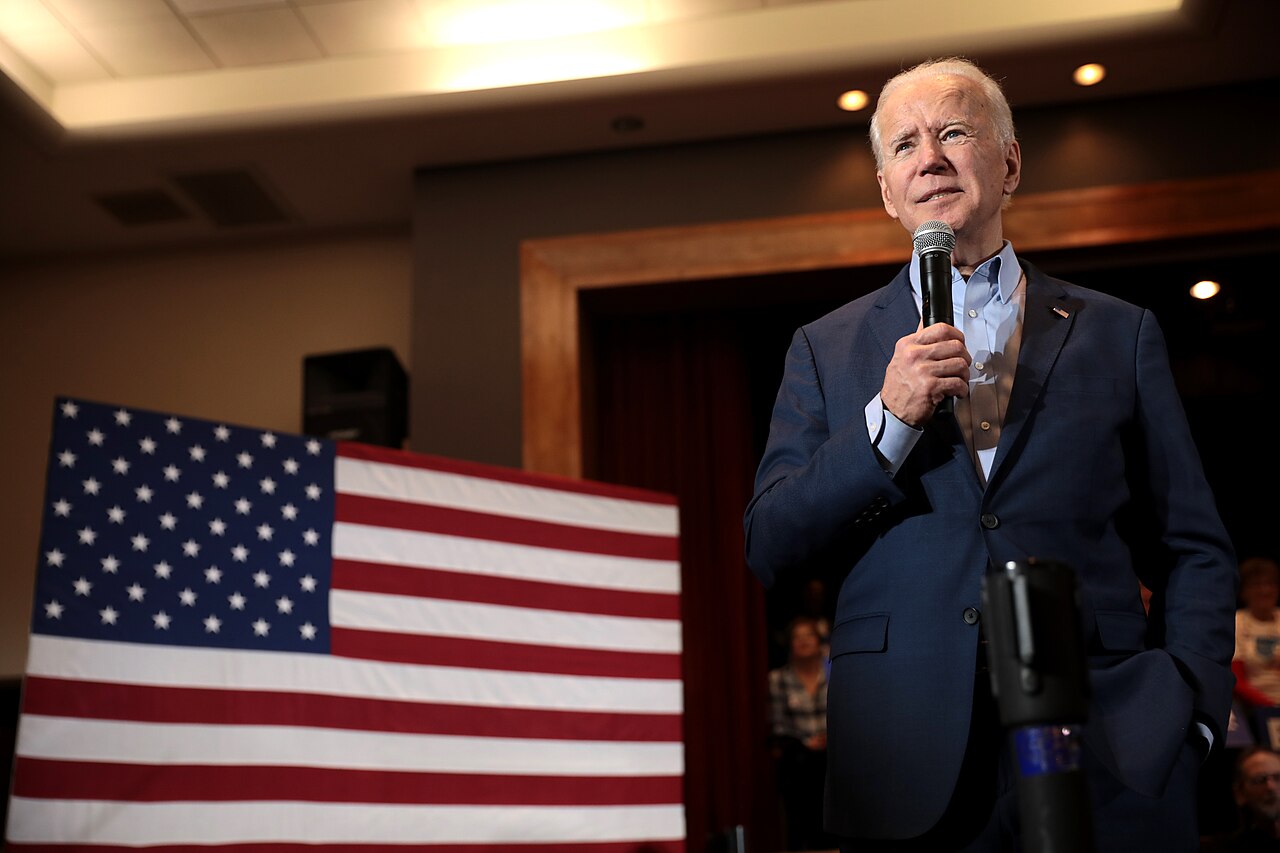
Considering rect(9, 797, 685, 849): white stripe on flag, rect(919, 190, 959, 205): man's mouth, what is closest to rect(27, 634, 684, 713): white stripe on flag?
rect(9, 797, 685, 849): white stripe on flag

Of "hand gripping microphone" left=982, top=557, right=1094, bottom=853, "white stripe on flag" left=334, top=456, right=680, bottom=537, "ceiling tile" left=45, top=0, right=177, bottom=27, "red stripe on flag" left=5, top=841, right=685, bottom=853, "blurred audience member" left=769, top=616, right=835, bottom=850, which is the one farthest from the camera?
"blurred audience member" left=769, top=616, right=835, bottom=850

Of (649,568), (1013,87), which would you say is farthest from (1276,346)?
(649,568)

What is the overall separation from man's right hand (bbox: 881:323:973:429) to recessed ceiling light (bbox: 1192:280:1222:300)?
233 inches

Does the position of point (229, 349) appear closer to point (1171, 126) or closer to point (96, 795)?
point (96, 795)

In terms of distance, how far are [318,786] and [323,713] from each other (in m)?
0.22

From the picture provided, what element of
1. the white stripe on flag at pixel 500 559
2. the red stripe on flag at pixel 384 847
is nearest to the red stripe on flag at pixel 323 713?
the red stripe on flag at pixel 384 847

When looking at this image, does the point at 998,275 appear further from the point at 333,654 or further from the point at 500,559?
the point at 500,559

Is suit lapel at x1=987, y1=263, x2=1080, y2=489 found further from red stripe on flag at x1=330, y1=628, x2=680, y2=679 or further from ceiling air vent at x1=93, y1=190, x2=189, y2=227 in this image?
ceiling air vent at x1=93, y1=190, x2=189, y2=227

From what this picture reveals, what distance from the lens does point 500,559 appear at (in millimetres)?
4328

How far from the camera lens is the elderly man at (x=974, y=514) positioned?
1278 mm

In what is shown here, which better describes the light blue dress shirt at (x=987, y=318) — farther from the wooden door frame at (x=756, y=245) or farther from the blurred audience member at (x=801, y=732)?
the blurred audience member at (x=801, y=732)

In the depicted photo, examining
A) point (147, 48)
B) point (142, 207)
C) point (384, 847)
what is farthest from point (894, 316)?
point (142, 207)

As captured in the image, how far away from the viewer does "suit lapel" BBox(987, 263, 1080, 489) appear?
1386 millimetres

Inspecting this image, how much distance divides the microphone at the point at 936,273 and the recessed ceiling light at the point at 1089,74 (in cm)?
424
